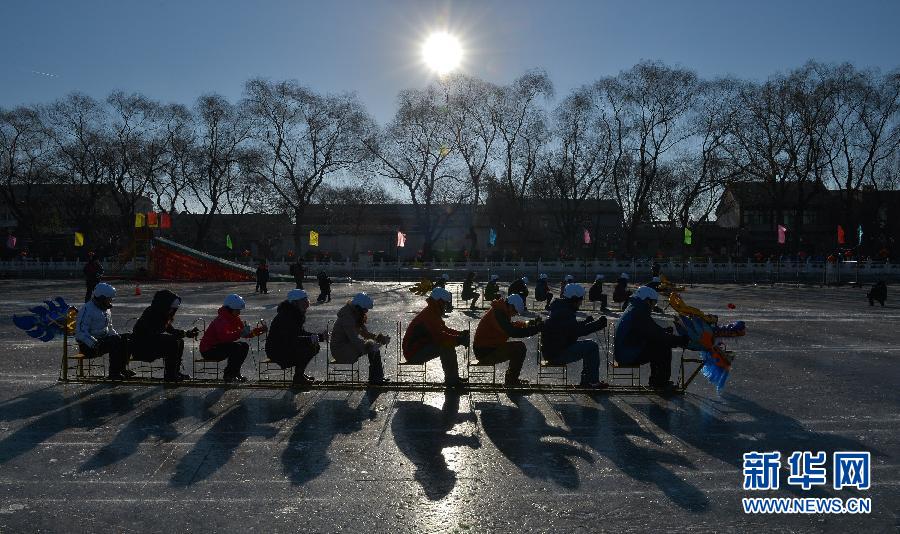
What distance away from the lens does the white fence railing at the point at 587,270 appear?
44.5 m

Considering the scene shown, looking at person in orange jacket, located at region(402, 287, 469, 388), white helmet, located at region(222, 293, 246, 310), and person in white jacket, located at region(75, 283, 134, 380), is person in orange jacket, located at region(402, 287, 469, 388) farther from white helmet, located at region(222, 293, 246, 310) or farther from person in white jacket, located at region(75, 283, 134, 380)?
person in white jacket, located at region(75, 283, 134, 380)

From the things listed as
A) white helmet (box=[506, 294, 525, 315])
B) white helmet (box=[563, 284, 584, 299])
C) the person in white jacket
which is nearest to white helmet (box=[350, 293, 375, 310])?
white helmet (box=[506, 294, 525, 315])

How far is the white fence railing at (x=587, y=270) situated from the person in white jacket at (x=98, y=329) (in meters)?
34.1

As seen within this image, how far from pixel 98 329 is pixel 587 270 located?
130ft

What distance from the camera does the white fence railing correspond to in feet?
146

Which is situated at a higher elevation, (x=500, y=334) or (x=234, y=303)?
(x=234, y=303)

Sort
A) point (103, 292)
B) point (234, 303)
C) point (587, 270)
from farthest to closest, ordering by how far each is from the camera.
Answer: point (587, 270), point (103, 292), point (234, 303)

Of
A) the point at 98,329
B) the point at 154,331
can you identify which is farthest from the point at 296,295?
the point at 98,329

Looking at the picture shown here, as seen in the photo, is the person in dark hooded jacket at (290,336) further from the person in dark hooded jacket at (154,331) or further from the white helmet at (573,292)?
the white helmet at (573,292)

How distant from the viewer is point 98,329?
8969 mm

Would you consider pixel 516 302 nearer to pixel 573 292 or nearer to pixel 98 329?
pixel 573 292

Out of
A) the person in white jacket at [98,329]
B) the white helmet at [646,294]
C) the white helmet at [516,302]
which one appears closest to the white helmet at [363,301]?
the white helmet at [516,302]

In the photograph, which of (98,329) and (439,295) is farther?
(98,329)

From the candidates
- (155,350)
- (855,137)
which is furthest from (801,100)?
(155,350)
